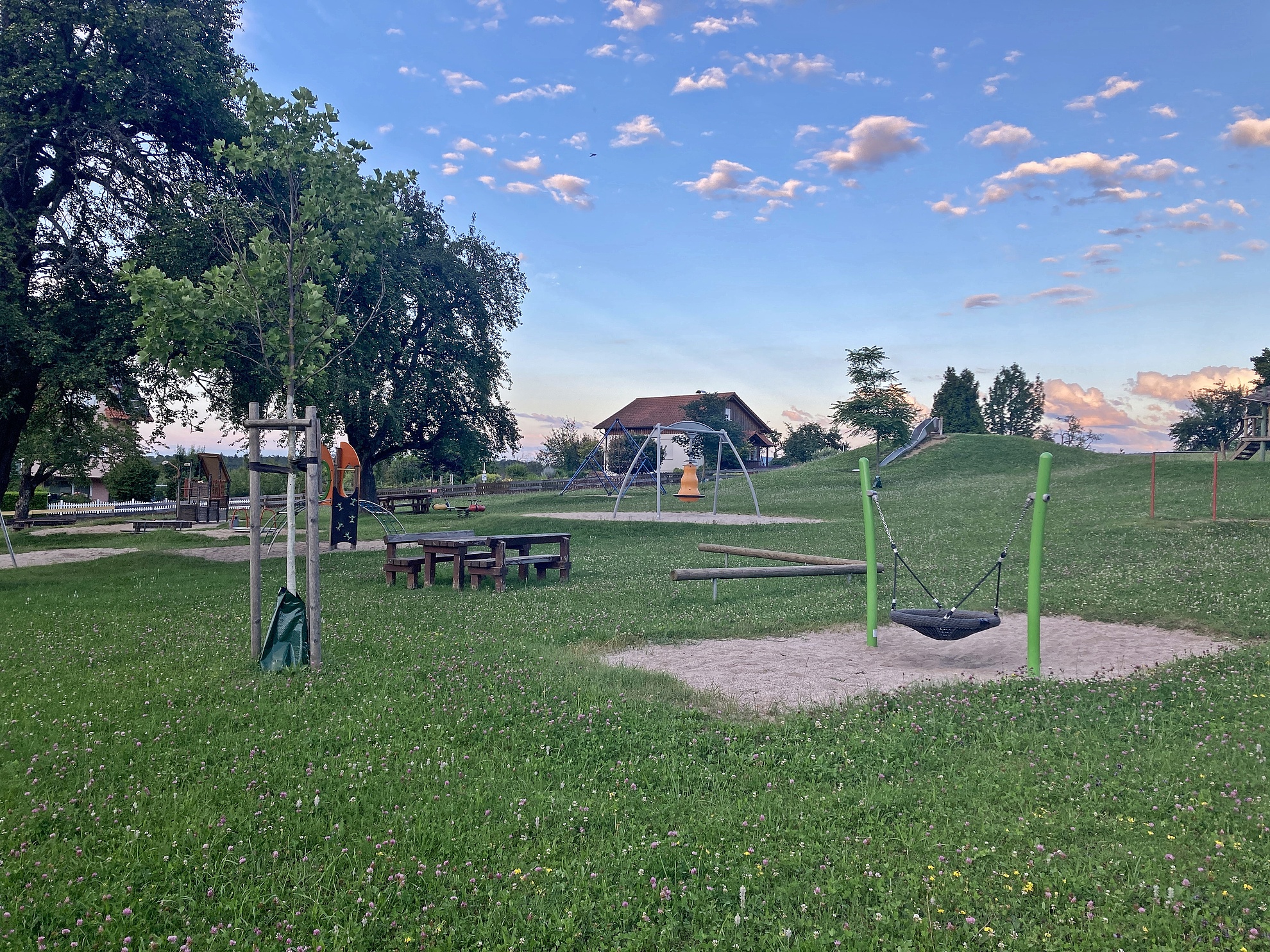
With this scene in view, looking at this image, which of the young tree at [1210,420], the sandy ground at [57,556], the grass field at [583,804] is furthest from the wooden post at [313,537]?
the young tree at [1210,420]

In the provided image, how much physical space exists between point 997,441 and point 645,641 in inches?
2018

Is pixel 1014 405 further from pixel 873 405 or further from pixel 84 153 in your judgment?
pixel 84 153

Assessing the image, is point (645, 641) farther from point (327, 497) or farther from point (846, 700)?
point (327, 497)

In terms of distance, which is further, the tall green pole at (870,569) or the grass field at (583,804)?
the tall green pole at (870,569)

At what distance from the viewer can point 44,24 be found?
51.0ft

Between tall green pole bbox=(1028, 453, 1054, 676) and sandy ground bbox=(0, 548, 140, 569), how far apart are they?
731 inches

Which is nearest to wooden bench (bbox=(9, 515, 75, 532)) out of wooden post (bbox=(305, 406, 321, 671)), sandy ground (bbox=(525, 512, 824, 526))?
sandy ground (bbox=(525, 512, 824, 526))

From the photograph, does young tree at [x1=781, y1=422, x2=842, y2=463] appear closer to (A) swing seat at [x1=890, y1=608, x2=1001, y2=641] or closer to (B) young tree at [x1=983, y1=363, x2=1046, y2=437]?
(B) young tree at [x1=983, y1=363, x2=1046, y2=437]

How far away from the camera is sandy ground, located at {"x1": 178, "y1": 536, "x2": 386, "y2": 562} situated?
1862cm

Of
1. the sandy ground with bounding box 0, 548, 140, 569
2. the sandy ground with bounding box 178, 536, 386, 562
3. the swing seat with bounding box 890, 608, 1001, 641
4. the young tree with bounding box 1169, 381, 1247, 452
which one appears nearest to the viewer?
the swing seat with bounding box 890, 608, 1001, 641

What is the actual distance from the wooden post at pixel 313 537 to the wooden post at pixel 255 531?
0.53 m

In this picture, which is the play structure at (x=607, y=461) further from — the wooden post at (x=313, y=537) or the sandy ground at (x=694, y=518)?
the wooden post at (x=313, y=537)

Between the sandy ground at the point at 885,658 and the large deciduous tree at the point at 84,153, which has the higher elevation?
the large deciduous tree at the point at 84,153

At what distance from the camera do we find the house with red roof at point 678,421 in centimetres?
7281
